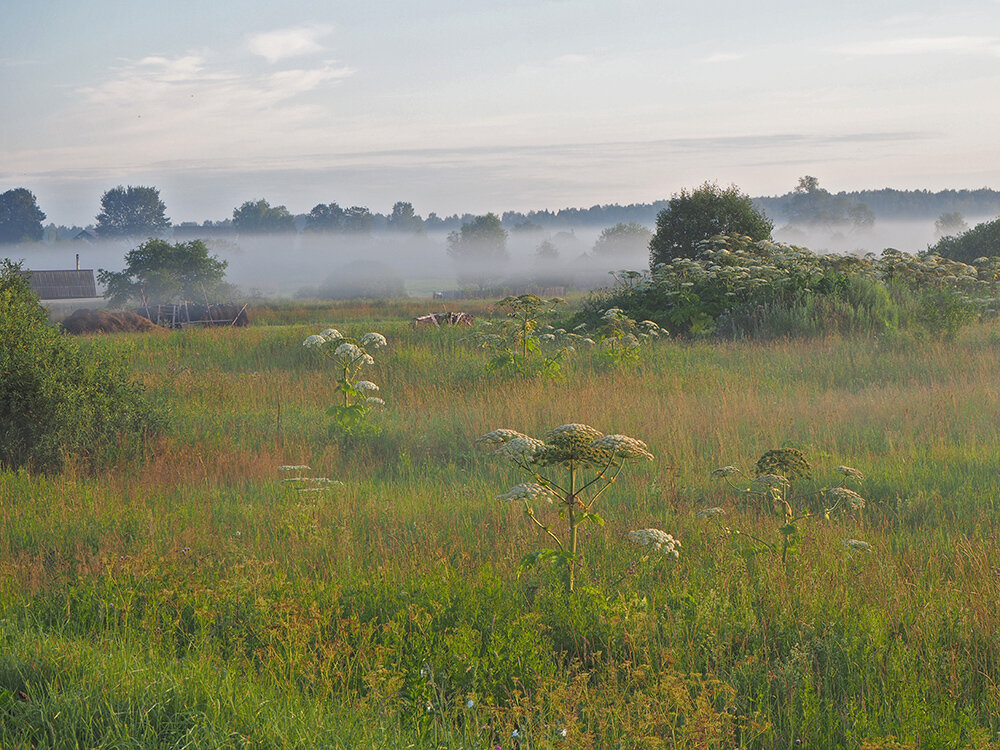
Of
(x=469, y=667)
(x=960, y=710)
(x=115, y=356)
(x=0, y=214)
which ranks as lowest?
(x=960, y=710)

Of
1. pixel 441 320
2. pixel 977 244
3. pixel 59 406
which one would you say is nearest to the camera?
pixel 59 406

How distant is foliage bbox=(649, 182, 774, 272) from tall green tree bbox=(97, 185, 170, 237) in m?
131

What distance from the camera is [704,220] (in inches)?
1054

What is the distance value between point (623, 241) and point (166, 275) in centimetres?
7907

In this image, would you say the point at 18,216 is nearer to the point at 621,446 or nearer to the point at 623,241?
the point at 623,241

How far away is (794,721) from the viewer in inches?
139

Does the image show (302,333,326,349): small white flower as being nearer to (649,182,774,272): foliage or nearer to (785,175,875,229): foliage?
(649,182,774,272): foliage

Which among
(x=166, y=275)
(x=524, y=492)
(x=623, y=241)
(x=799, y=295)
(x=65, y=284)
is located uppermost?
(x=623, y=241)

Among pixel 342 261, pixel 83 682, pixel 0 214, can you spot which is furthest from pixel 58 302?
pixel 0 214

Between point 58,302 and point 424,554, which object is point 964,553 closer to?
point 424,554

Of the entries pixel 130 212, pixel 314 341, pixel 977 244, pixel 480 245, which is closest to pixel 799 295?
pixel 314 341

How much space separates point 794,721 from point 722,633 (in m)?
0.84

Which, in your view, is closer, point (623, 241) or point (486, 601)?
point (486, 601)

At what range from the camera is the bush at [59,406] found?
8.51m
